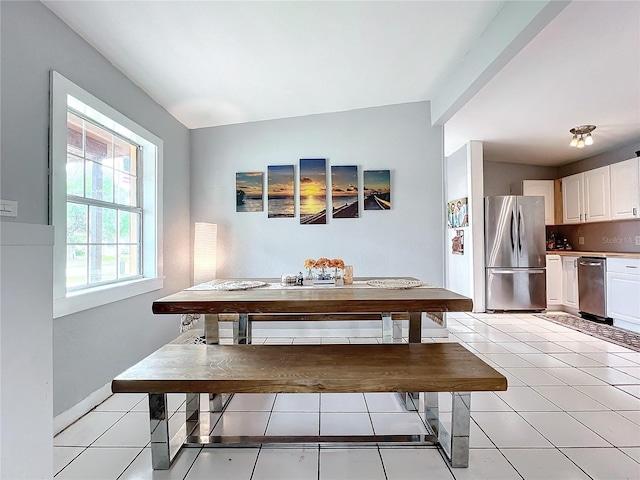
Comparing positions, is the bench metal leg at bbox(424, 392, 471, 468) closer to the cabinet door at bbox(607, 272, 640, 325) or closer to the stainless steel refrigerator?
the cabinet door at bbox(607, 272, 640, 325)

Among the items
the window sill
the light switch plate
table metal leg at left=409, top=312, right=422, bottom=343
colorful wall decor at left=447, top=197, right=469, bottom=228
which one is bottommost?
table metal leg at left=409, top=312, right=422, bottom=343

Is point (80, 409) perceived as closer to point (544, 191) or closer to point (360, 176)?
point (360, 176)

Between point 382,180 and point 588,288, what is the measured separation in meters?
3.40

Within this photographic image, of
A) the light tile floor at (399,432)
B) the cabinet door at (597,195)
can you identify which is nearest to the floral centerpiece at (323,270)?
the light tile floor at (399,432)

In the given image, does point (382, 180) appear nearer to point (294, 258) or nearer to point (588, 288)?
point (294, 258)

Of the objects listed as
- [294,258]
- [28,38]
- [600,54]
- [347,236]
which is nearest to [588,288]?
[600,54]

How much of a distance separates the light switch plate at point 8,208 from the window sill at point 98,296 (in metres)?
0.55

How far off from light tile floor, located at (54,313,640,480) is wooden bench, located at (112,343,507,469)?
0.26ft

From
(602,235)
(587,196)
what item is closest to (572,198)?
(587,196)

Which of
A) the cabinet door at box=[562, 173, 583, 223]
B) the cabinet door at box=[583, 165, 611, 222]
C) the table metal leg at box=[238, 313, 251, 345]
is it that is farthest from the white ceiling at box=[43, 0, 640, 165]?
the table metal leg at box=[238, 313, 251, 345]

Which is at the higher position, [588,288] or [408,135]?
[408,135]

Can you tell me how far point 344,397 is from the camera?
2.45 metres

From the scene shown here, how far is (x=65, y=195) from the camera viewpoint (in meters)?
2.00

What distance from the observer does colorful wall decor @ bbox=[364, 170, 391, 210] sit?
3.79 m
